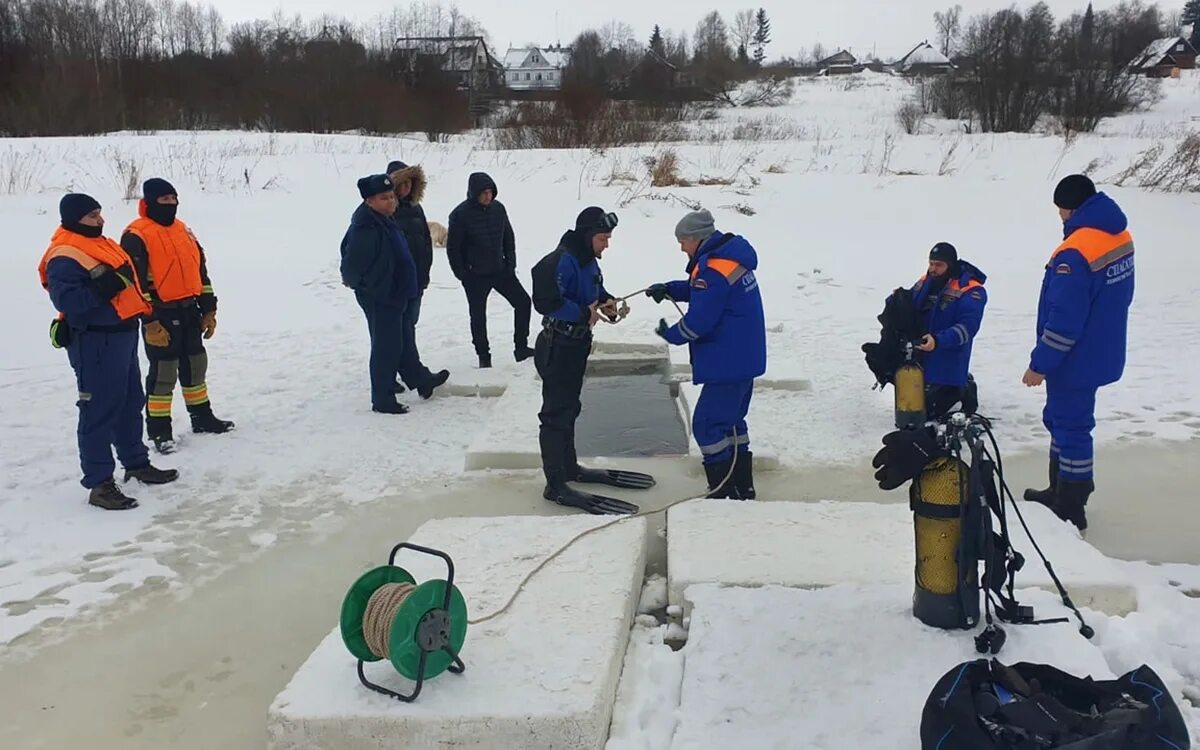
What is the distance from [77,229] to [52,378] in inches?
129

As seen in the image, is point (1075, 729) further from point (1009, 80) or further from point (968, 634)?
point (1009, 80)

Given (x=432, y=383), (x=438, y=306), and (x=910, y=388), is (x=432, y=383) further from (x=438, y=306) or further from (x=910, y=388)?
(x=910, y=388)

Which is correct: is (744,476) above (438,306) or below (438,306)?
below

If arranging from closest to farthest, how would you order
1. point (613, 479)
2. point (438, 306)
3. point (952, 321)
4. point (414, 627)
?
1. point (414, 627)
2. point (613, 479)
3. point (952, 321)
4. point (438, 306)

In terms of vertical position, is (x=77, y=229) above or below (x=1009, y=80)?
below

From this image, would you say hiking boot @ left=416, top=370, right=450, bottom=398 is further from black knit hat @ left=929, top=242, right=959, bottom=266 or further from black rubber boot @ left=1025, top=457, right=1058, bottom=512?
black rubber boot @ left=1025, top=457, right=1058, bottom=512

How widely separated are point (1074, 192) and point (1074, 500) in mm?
1467

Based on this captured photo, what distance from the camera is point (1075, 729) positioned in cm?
224

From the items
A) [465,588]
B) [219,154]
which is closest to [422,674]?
[465,588]

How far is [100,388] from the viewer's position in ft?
15.0

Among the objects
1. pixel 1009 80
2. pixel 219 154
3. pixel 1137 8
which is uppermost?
pixel 1137 8

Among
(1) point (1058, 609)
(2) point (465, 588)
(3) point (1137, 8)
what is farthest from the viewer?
(3) point (1137, 8)

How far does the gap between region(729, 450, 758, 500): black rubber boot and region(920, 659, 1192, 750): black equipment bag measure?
208cm

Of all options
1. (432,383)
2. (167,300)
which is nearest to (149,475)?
(167,300)
